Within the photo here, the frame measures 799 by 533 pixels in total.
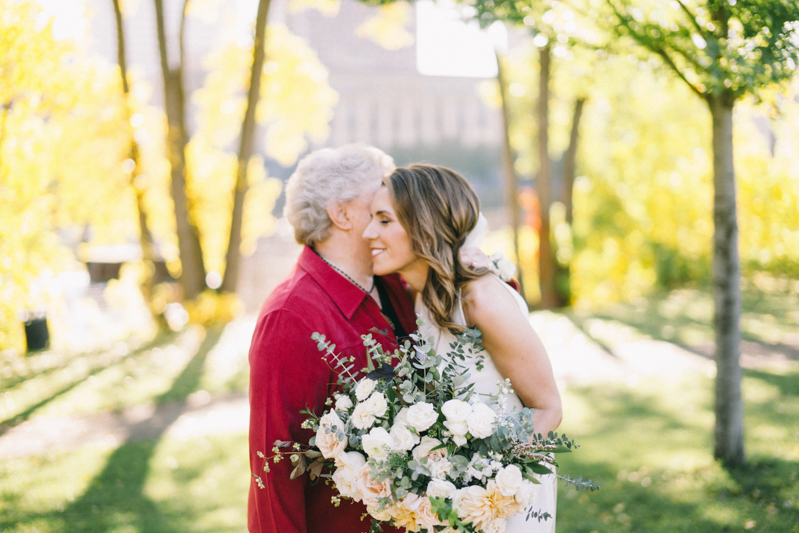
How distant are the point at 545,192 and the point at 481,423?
1405 centimetres

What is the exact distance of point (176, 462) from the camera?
5605mm

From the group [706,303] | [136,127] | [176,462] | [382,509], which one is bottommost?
[706,303]

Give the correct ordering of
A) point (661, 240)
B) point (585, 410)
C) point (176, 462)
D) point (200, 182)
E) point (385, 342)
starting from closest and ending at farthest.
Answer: point (385, 342) < point (176, 462) < point (585, 410) < point (200, 182) < point (661, 240)

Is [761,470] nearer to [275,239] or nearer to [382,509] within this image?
[382,509]

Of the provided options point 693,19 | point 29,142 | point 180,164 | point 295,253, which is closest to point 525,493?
point 693,19

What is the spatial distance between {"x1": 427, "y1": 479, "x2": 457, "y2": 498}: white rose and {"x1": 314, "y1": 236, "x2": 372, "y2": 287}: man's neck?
3.42 ft

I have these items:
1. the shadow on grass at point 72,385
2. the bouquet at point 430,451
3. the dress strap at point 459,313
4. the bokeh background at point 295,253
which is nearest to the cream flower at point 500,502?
the bouquet at point 430,451

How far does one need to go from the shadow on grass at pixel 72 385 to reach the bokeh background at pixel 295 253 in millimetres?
43

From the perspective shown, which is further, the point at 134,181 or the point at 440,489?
the point at 134,181

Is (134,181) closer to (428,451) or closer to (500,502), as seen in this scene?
(428,451)

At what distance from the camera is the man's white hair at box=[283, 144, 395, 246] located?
2.57 meters

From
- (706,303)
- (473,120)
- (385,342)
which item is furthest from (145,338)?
(473,120)

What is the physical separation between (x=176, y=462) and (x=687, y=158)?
16538 mm

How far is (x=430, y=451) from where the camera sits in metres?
1.87
